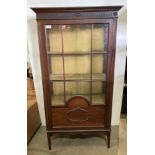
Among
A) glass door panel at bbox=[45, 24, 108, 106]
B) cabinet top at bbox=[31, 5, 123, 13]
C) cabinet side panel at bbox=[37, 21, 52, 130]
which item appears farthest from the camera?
glass door panel at bbox=[45, 24, 108, 106]

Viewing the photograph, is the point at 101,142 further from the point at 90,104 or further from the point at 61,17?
the point at 61,17

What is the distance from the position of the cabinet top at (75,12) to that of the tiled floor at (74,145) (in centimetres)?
138

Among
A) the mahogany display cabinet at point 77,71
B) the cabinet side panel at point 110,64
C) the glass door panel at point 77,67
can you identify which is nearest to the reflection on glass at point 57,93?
the mahogany display cabinet at point 77,71

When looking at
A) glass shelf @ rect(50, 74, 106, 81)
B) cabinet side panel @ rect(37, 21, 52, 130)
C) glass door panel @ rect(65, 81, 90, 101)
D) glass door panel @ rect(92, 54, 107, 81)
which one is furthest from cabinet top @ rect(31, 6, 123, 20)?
glass door panel @ rect(65, 81, 90, 101)

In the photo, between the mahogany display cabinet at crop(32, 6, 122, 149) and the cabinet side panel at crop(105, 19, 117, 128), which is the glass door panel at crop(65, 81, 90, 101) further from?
the cabinet side panel at crop(105, 19, 117, 128)

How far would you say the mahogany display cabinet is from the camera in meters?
1.83

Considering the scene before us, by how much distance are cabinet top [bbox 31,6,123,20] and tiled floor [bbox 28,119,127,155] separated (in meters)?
1.38

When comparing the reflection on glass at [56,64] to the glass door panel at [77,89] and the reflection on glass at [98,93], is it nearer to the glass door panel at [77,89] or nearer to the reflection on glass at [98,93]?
the glass door panel at [77,89]

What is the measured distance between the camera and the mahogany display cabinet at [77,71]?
1825 mm

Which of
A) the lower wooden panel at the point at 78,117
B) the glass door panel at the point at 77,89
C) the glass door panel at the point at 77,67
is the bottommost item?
the lower wooden panel at the point at 78,117

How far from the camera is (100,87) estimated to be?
2.07m

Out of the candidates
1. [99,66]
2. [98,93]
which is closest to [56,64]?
[99,66]
